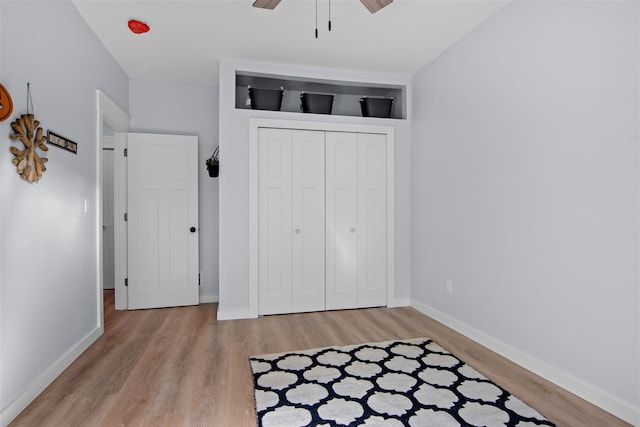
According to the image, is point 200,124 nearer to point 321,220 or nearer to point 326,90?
point 326,90

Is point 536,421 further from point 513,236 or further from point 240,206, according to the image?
point 240,206

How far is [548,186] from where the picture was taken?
2.24m

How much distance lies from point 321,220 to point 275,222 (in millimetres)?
492

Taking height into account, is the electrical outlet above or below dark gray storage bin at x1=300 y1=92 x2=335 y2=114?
below

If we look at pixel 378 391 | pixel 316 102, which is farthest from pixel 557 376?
pixel 316 102

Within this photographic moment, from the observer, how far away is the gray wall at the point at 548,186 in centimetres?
183

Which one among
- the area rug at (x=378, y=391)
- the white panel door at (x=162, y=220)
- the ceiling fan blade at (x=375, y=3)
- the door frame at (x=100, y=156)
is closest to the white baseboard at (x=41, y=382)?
the door frame at (x=100, y=156)

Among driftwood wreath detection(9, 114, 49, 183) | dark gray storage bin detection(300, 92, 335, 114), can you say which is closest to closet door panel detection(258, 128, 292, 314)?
dark gray storage bin detection(300, 92, 335, 114)

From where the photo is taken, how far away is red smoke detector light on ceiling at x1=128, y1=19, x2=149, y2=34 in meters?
2.73

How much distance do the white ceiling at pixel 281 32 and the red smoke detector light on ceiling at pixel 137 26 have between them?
0.16ft

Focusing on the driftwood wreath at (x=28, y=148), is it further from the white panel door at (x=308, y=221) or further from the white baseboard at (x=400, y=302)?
the white baseboard at (x=400, y=302)

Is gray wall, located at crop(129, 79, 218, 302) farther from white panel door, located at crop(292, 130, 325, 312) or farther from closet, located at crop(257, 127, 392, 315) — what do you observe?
white panel door, located at crop(292, 130, 325, 312)

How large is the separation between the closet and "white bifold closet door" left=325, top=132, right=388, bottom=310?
0.04 feet

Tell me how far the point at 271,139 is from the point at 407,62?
1.60 meters
